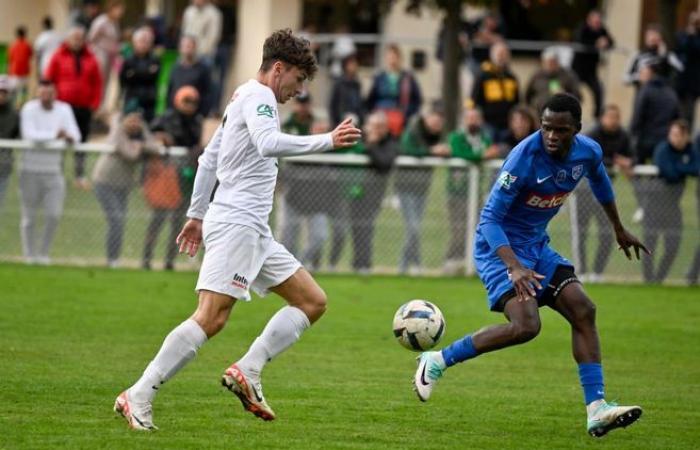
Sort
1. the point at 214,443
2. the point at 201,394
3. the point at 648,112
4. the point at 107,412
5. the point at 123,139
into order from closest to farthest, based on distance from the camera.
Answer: the point at 214,443
the point at 107,412
the point at 201,394
the point at 123,139
the point at 648,112

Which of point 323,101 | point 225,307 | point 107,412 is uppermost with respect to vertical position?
point 225,307

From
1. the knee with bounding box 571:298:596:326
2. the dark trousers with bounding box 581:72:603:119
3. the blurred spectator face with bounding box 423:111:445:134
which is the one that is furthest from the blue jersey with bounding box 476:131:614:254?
the dark trousers with bounding box 581:72:603:119

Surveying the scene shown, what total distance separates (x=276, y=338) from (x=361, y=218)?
978cm

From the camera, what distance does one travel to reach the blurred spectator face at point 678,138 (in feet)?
61.2

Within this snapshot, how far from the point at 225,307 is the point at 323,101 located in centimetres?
2336

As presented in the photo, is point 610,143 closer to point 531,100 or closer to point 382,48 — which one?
point 531,100

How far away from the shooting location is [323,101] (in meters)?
31.5

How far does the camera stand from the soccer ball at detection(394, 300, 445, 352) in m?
9.66

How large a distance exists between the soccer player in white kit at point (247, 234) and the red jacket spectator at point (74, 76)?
1261cm

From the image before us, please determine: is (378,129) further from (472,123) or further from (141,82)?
(141,82)

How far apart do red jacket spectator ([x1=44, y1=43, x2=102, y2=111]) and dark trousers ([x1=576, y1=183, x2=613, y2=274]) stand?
23.3 ft

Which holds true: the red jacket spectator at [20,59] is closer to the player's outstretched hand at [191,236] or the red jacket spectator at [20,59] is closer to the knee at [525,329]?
the player's outstretched hand at [191,236]

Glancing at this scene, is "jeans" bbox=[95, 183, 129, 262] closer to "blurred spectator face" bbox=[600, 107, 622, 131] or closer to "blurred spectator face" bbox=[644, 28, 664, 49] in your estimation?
"blurred spectator face" bbox=[600, 107, 622, 131]

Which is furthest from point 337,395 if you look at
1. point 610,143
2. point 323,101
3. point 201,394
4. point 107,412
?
point 323,101
